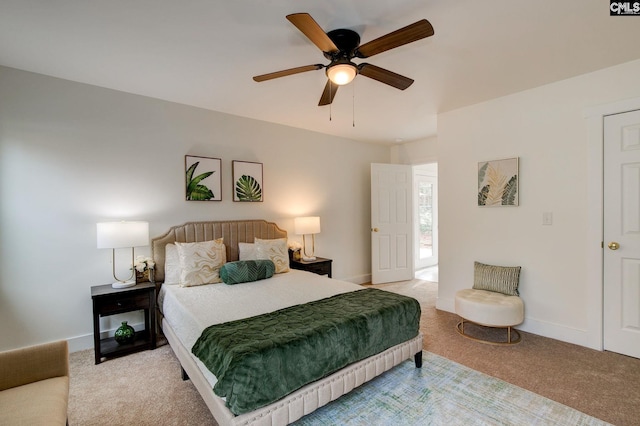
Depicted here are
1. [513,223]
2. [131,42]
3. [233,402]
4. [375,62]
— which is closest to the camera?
[233,402]

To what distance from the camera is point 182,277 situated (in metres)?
2.97

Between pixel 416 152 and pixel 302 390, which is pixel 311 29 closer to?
pixel 302 390

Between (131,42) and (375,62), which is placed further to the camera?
(375,62)

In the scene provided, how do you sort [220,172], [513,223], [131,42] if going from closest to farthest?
[131,42]
[513,223]
[220,172]

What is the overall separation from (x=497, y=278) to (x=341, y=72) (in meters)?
2.85

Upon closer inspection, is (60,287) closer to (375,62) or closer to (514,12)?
(375,62)

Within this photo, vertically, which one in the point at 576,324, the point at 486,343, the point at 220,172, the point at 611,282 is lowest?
the point at 486,343

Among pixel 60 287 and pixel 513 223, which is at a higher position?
pixel 513 223

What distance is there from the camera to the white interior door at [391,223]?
5.22 metres

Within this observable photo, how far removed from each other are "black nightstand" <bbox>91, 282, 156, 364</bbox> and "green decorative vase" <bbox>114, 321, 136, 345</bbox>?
0.13 feet

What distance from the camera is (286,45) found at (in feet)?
7.41

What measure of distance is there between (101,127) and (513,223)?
465cm

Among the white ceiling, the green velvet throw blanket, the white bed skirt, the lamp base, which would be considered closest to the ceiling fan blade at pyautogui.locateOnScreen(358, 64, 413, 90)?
the white ceiling

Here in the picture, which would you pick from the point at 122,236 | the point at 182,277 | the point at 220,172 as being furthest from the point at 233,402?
the point at 220,172
